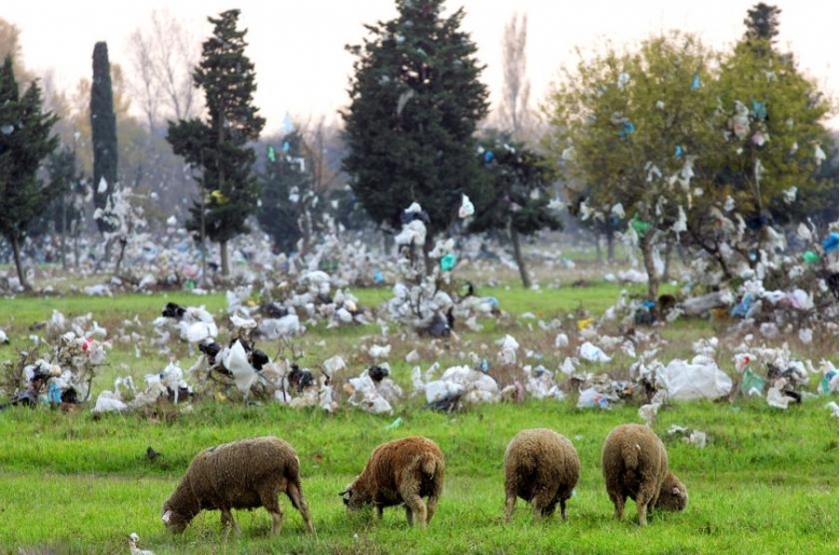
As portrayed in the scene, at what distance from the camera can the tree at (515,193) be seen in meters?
41.7

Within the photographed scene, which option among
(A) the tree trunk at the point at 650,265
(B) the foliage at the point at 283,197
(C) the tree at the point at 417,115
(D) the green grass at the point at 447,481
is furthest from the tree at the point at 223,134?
(D) the green grass at the point at 447,481

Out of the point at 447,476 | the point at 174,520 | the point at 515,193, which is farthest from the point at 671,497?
the point at 515,193

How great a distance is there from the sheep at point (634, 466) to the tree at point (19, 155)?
30126 mm

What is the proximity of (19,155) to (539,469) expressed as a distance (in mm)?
31529

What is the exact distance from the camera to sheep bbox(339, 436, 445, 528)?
9.11 meters

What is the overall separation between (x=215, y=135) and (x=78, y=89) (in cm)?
5071

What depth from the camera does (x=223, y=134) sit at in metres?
41.5

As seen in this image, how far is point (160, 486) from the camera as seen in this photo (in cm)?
1200

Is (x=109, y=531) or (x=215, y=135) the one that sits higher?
(x=215, y=135)

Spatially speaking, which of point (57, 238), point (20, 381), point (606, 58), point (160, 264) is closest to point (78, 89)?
point (57, 238)

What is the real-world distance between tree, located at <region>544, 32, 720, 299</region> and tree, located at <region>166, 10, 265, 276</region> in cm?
1099

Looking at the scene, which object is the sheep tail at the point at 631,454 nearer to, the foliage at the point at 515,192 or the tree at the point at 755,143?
the tree at the point at 755,143

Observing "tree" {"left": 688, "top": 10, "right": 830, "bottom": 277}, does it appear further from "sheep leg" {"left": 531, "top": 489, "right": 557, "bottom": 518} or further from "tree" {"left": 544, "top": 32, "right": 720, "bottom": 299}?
"sheep leg" {"left": 531, "top": 489, "right": 557, "bottom": 518}

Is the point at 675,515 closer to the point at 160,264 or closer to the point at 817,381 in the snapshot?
the point at 817,381
